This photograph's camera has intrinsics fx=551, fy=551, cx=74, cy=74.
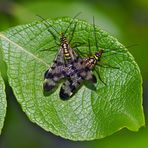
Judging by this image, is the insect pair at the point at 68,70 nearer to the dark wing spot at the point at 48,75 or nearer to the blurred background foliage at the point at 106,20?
the dark wing spot at the point at 48,75

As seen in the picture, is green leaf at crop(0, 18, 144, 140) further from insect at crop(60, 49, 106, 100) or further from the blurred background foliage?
the blurred background foliage

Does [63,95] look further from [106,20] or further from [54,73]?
[106,20]

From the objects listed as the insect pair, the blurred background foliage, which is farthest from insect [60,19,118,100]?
the blurred background foliage

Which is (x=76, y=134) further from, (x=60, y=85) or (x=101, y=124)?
(x=60, y=85)

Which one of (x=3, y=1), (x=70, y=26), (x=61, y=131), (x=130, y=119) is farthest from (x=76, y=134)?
(x=3, y=1)

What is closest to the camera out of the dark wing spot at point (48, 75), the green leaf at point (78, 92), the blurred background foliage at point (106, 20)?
the green leaf at point (78, 92)

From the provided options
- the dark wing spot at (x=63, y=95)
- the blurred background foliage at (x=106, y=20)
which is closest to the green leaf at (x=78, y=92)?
the dark wing spot at (x=63, y=95)

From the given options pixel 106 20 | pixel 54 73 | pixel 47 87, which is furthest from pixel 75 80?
pixel 106 20
